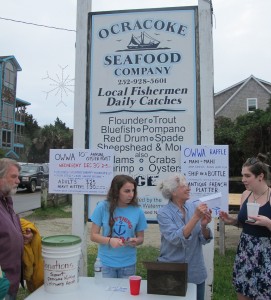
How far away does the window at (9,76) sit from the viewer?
3778 centimetres

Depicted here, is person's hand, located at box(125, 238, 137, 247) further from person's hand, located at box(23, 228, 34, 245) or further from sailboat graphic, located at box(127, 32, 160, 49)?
sailboat graphic, located at box(127, 32, 160, 49)

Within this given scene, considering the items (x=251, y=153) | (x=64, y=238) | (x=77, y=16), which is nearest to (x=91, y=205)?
(x=64, y=238)

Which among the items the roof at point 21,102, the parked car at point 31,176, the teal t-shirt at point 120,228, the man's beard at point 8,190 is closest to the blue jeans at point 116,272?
the teal t-shirt at point 120,228

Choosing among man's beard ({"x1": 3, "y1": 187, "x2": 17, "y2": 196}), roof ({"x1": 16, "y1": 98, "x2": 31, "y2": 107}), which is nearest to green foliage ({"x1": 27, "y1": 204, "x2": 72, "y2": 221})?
man's beard ({"x1": 3, "y1": 187, "x2": 17, "y2": 196})

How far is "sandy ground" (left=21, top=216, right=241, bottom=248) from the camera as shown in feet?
28.9

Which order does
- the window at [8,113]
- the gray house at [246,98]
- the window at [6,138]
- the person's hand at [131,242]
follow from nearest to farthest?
the person's hand at [131,242] → the gray house at [246,98] → the window at [8,113] → the window at [6,138]

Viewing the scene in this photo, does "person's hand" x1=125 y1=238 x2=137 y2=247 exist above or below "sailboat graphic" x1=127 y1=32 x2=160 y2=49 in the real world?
below

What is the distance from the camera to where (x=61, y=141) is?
44875mm

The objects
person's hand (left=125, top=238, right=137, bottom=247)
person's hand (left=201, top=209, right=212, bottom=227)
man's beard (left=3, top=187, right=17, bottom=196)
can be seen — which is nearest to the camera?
man's beard (left=3, top=187, right=17, bottom=196)

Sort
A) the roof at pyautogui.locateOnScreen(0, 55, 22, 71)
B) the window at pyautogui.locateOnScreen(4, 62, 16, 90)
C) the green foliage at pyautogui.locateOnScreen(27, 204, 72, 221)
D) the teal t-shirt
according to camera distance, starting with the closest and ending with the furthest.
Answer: the teal t-shirt
the green foliage at pyautogui.locateOnScreen(27, 204, 72, 221)
the roof at pyautogui.locateOnScreen(0, 55, 22, 71)
the window at pyautogui.locateOnScreen(4, 62, 16, 90)

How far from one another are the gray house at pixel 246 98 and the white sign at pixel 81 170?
33247 mm

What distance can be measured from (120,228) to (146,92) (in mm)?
1507

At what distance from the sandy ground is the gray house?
27025 mm

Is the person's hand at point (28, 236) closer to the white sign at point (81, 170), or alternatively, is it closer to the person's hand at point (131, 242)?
the person's hand at point (131, 242)
